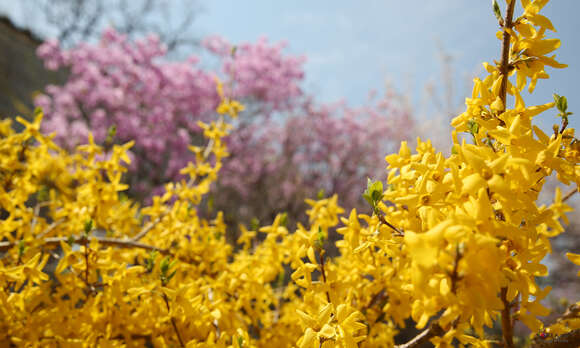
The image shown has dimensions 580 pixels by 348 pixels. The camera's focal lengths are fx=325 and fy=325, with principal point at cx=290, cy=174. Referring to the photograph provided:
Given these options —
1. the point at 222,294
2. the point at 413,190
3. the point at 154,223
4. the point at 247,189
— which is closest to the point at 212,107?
the point at 247,189

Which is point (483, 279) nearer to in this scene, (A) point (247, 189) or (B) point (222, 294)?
(B) point (222, 294)

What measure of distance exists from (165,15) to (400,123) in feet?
29.7

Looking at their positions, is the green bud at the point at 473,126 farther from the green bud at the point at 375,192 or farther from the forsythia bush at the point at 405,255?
the green bud at the point at 375,192

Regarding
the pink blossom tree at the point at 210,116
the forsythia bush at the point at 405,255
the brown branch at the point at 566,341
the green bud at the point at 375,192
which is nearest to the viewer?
the forsythia bush at the point at 405,255

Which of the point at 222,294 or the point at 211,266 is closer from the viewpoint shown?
the point at 222,294

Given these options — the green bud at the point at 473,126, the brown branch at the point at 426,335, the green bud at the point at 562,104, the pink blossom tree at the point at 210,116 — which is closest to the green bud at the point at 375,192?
the green bud at the point at 473,126

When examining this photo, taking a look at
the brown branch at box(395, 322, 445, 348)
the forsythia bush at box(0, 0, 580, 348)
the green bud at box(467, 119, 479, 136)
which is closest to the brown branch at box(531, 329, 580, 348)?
the forsythia bush at box(0, 0, 580, 348)

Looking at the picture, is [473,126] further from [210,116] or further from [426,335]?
[210,116]

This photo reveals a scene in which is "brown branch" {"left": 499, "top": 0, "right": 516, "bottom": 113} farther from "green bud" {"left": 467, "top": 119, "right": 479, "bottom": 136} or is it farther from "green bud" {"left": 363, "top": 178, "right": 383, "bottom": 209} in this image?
"green bud" {"left": 363, "top": 178, "right": 383, "bottom": 209}

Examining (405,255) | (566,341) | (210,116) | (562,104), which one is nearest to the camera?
(566,341)

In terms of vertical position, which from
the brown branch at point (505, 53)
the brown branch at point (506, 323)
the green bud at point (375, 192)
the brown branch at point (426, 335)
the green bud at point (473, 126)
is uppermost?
the brown branch at point (505, 53)

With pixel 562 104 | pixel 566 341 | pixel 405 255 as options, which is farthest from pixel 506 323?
pixel 562 104

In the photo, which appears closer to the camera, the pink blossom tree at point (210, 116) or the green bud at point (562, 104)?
the green bud at point (562, 104)

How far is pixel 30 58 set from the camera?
854 cm
